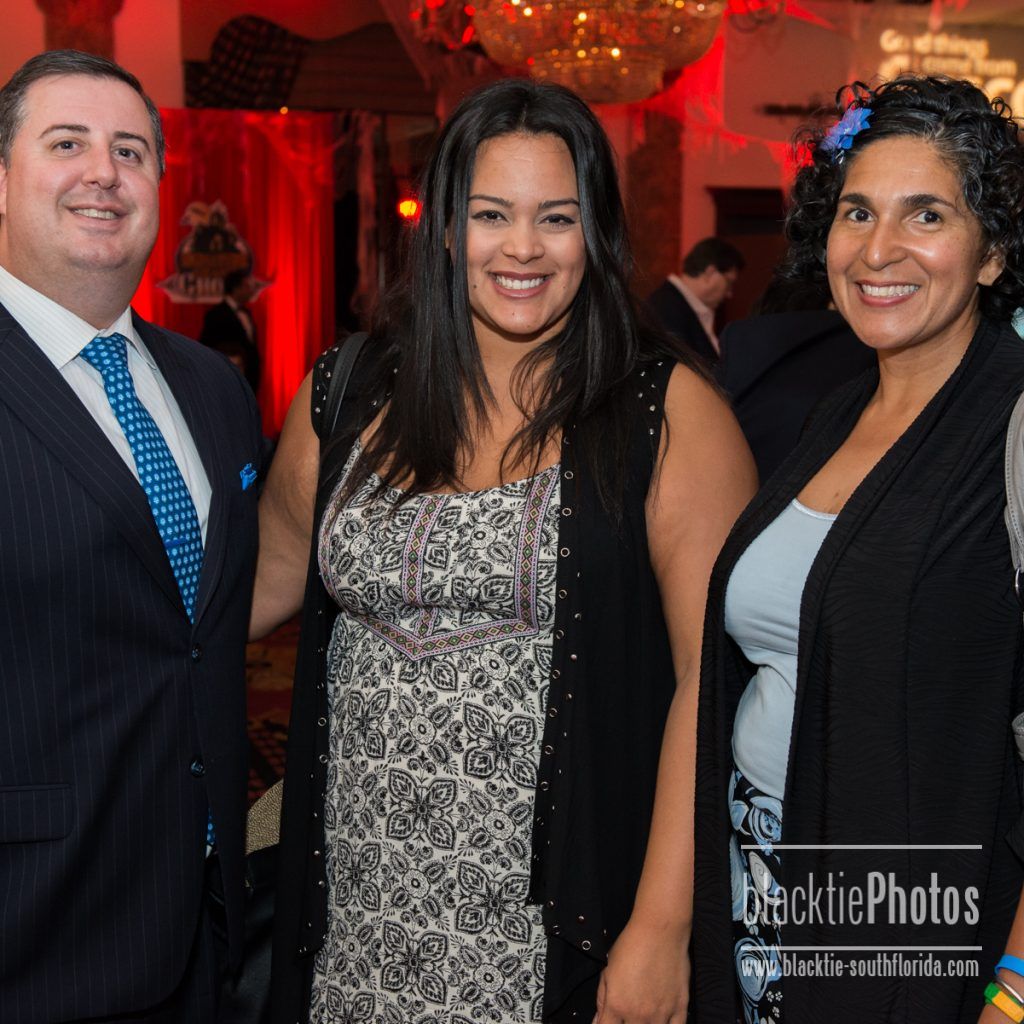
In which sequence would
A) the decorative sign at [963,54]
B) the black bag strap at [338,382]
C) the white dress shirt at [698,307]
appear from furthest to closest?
the decorative sign at [963,54]
the white dress shirt at [698,307]
the black bag strap at [338,382]

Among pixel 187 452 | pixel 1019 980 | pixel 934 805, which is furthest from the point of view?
pixel 187 452

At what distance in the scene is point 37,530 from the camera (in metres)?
1.71

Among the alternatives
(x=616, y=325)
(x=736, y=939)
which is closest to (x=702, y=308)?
(x=616, y=325)

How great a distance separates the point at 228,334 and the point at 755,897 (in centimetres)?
711

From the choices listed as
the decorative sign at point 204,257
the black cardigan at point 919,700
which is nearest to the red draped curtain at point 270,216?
the decorative sign at point 204,257

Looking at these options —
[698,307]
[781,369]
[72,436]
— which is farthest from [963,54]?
[72,436]

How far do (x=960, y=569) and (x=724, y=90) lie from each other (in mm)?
7811

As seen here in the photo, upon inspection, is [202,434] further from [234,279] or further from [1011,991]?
[234,279]

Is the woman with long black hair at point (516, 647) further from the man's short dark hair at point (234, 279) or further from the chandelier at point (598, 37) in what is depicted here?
the man's short dark hair at point (234, 279)

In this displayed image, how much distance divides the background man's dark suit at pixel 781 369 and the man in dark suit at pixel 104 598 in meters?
1.07

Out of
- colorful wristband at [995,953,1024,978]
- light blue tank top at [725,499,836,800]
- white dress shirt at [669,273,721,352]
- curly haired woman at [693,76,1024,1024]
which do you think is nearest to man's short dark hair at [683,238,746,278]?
white dress shirt at [669,273,721,352]

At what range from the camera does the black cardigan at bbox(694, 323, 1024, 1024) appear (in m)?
1.54

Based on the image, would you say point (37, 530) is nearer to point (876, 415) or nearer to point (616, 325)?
point (616, 325)

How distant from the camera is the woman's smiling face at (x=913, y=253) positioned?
167 centimetres
